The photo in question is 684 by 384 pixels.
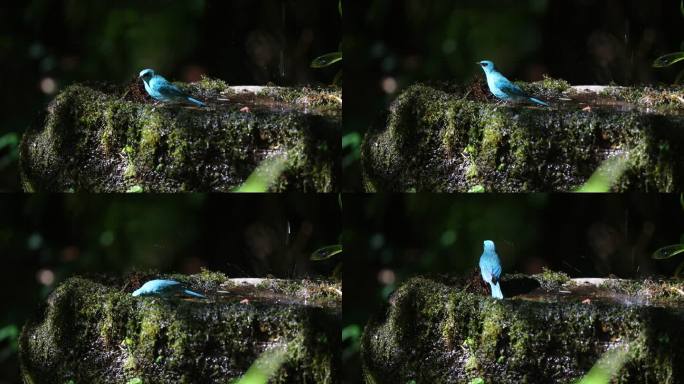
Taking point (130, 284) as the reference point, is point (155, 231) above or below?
above

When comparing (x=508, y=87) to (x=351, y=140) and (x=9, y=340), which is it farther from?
(x=9, y=340)

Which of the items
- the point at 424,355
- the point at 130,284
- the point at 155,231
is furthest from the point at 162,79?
the point at 424,355

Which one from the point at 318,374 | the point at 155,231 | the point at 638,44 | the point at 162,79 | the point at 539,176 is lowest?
the point at 318,374

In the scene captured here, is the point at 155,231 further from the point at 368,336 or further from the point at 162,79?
the point at 368,336

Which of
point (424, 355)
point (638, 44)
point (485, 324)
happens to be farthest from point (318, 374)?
point (638, 44)

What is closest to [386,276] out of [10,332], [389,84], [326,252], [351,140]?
[326,252]

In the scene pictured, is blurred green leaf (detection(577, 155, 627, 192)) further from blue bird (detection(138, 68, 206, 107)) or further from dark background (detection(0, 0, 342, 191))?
blue bird (detection(138, 68, 206, 107))
